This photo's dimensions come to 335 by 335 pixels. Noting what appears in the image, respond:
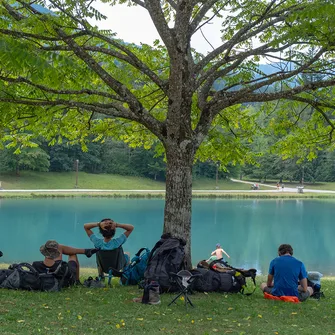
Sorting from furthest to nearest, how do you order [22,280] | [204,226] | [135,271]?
[204,226]
[135,271]
[22,280]

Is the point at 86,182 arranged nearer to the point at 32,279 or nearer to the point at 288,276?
the point at 32,279

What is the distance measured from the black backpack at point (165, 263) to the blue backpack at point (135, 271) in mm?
734

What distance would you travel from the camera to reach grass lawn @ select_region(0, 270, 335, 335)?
4.39 meters

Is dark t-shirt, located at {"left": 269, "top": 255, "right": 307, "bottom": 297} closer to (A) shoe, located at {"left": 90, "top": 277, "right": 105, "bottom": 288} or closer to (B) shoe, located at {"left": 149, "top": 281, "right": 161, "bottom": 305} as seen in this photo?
(B) shoe, located at {"left": 149, "top": 281, "right": 161, "bottom": 305}

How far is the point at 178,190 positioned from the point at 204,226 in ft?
70.2

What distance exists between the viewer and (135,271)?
682 cm

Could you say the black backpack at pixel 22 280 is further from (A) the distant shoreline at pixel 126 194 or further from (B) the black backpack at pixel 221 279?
(A) the distant shoreline at pixel 126 194

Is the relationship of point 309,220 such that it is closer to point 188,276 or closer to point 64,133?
point 64,133

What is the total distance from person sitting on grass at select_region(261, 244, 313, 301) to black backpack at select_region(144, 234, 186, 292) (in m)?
1.35

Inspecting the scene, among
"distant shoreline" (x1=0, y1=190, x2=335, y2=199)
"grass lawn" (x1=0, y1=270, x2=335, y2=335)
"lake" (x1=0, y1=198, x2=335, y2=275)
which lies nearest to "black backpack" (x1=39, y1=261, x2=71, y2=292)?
"grass lawn" (x1=0, y1=270, x2=335, y2=335)

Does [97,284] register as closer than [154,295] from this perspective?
No

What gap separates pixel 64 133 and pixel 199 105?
362cm

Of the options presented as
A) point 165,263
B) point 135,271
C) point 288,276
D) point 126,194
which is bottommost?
point 126,194

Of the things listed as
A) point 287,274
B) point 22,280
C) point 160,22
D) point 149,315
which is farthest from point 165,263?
point 160,22
